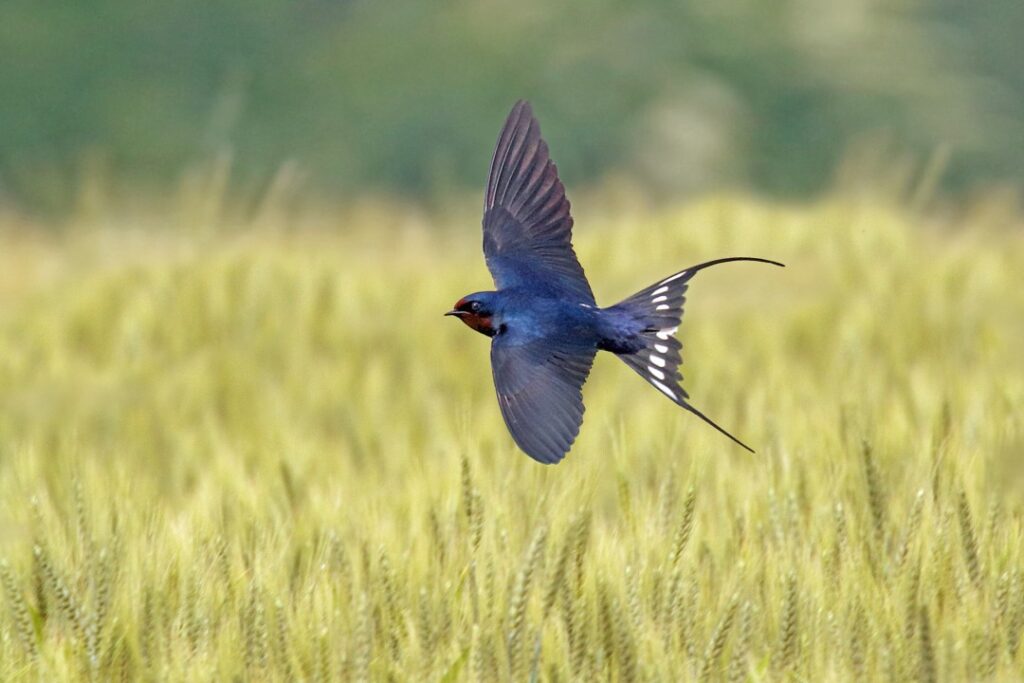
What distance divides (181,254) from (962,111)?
545 inches

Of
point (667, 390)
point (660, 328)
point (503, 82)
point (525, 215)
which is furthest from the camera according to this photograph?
point (503, 82)

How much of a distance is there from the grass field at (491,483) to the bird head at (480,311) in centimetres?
35

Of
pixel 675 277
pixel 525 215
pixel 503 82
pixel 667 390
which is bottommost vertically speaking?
pixel 667 390

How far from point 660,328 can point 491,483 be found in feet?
2.11

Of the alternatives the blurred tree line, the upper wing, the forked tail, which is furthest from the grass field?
the blurred tree line

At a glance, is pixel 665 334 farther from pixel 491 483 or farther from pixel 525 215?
pixel 491 483

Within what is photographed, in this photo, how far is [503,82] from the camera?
1748 centimetres

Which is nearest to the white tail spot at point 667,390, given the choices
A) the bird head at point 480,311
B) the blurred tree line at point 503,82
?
the bird head at point 480,311

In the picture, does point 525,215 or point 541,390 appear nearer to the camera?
point 541,390

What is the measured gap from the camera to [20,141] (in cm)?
1731

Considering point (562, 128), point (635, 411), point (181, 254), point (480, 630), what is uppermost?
point (562, 128)

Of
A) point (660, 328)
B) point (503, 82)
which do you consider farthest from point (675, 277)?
point (503, 82)

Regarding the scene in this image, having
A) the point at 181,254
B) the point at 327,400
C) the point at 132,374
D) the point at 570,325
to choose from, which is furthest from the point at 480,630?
the point at 181,254

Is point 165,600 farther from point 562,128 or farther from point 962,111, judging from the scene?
point 962,111
